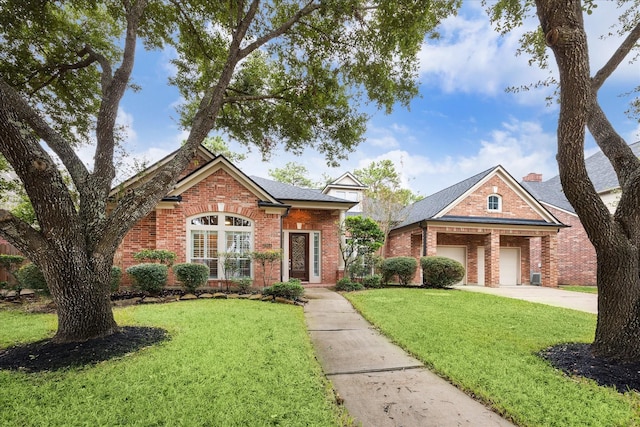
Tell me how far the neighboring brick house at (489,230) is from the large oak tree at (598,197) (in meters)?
10.1

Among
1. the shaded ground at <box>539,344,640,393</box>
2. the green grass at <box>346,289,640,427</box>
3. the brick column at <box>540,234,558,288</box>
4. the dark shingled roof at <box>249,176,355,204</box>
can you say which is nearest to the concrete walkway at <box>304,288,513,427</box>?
the green grass at <box>346,289,640,427</box>

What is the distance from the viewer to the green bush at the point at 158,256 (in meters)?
9.43

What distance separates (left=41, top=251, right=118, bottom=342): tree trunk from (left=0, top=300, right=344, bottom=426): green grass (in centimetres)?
94

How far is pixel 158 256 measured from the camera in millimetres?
9453

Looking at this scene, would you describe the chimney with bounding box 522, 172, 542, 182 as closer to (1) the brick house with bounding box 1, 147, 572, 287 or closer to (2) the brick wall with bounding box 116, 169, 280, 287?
(1) the brick house with bounding box 1, 147, 572, 287

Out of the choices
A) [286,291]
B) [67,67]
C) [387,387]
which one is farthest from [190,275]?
[387,387]

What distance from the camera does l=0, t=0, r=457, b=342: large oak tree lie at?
4125mm

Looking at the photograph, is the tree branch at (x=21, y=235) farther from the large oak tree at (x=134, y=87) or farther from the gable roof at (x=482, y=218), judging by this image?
the gable roof at (x=482, y=218)

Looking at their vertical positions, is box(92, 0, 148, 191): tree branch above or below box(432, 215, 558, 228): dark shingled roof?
above

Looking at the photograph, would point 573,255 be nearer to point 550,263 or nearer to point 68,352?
point 550,263

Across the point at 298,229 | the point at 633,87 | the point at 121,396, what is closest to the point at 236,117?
the point at 298,229

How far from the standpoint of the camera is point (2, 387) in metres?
3.06

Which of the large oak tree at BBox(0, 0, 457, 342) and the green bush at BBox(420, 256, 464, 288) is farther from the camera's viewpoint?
the green bush at BBox(420, 256, 464, 288)

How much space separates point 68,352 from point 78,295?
0.74 metres
